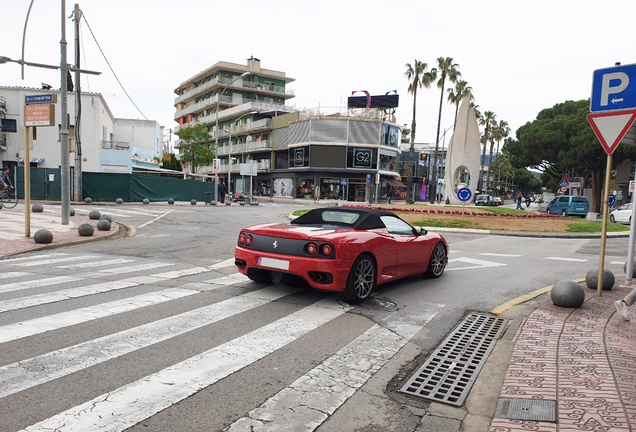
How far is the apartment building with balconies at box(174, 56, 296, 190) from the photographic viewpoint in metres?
63.5

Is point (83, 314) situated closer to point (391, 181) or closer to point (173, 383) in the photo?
point (173, 383)

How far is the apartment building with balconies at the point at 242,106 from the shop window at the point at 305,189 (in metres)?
7.64

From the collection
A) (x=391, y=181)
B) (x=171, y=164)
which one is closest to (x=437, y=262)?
(x=391, y=181)

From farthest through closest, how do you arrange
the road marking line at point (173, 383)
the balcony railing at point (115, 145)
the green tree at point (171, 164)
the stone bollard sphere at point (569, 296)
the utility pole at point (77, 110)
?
the green tree at point (171, 164) → the balcony railing at point (115, 145) → the utility pole at point (77, 110) → the stone bollard sphere at point (569, 296) → the road marking line at point (173, 383)

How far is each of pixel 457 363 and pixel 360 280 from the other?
203cm

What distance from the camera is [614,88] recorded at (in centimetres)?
633

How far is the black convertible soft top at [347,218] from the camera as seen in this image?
259 inches

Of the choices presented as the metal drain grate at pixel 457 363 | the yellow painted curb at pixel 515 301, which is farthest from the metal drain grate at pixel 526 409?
the yellow painted curb at pixel 515 301

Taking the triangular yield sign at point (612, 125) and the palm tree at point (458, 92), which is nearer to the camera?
the triangular yield sign at point (612, 125)

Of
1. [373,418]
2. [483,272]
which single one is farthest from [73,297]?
[483,272]

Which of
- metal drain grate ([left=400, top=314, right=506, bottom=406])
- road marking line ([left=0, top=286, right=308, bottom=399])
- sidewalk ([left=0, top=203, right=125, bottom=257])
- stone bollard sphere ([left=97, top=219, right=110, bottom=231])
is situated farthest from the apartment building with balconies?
metal drain grate ([left=400, top=314, right=506, bottom=406])

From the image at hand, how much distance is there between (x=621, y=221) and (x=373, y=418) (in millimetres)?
32961

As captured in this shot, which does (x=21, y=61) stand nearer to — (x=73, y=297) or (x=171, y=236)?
(x=171, y=236)

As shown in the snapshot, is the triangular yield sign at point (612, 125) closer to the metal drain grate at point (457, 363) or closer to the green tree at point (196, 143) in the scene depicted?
→ the metal drain grate at point (457, 363)
